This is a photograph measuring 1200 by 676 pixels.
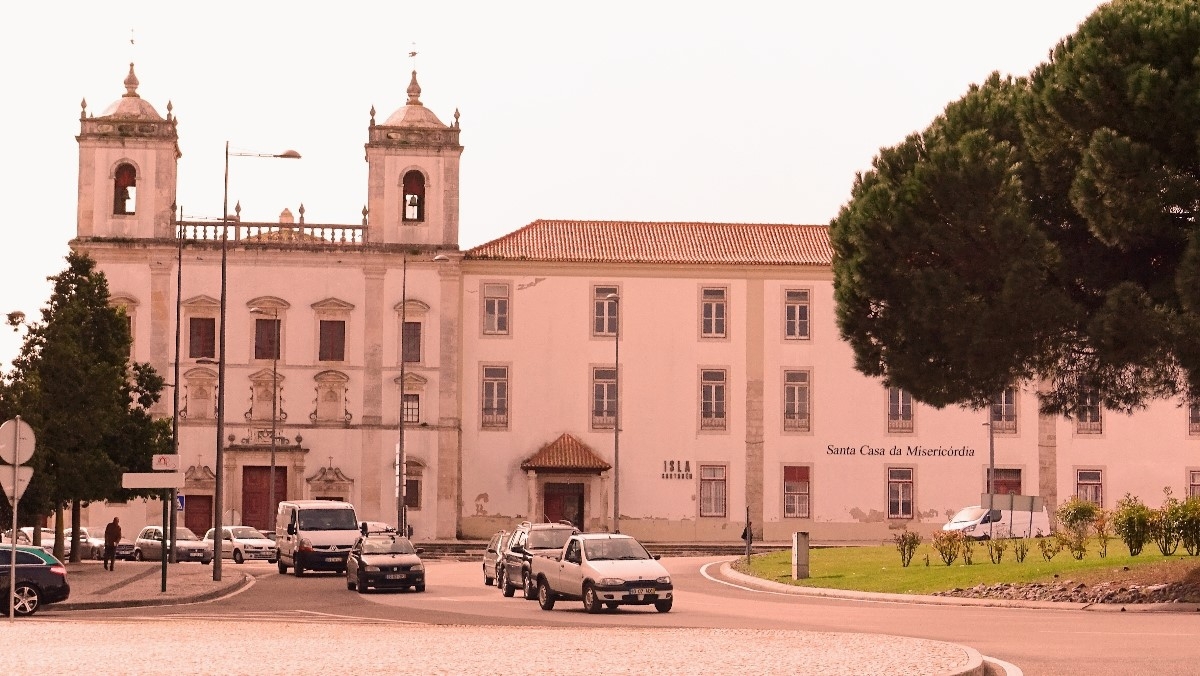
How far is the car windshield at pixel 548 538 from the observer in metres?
33.7

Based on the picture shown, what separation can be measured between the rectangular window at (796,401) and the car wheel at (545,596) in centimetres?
3823

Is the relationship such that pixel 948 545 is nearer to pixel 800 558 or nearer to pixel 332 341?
pixel 800 558

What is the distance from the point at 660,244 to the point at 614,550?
4024cm

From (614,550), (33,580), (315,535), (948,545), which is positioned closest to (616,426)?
(315,535)

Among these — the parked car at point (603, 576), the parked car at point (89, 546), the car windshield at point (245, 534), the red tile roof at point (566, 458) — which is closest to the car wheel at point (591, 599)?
the parked car at point (603, 576)

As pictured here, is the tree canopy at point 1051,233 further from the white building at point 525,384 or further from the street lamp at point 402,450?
the white building at point 525,384

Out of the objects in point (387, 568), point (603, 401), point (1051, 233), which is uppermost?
point (1051, 233)

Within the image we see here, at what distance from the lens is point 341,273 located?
2603 inches

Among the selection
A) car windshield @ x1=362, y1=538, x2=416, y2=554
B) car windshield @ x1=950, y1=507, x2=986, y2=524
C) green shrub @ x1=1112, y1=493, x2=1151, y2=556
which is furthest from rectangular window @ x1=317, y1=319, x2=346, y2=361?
green shrub @ x1=1112, y1=493, x2=1151, y2=556

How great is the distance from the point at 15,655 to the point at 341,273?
49.2 meters

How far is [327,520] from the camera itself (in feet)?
148

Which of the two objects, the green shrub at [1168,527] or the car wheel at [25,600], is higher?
the green shrub at [1168,527]

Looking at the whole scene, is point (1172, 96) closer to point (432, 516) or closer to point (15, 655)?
point (15, 655)

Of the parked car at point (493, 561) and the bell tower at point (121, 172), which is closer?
the parked car at point (493, 561)
